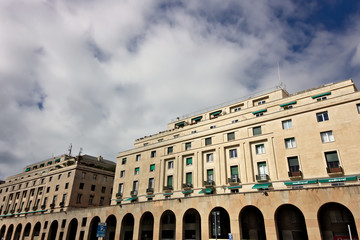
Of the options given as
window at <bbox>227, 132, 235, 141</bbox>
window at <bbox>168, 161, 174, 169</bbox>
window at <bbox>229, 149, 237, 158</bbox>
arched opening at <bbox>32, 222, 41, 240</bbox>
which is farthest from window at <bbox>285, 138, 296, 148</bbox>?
arched opening at <bbox>32, 222, 41, 240</bbox>

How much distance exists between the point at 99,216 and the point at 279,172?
97.5 ft

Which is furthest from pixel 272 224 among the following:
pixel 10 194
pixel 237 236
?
pixel 10 194

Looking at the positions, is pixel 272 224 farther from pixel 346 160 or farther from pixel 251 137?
pixel 251 137

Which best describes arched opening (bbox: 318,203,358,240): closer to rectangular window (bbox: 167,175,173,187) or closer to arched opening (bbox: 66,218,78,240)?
rectangular window (bbox: 167,175,173,187)

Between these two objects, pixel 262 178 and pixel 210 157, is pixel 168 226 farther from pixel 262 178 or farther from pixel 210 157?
pixel 262 178

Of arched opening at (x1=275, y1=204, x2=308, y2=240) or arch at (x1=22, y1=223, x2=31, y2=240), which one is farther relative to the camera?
arch at (x1=22, y1=223, x2=31, y2=240)

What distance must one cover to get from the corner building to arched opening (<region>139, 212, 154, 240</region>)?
147mm

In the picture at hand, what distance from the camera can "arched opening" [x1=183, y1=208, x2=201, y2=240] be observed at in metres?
34.2

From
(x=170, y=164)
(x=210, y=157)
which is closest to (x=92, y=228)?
(x=170, y=164)

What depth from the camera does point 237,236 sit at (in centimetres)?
2756

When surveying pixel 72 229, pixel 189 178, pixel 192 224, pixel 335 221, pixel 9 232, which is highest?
pixel 189 178

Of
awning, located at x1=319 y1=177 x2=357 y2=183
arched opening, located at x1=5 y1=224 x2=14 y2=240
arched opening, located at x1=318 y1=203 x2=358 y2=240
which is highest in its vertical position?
awning, located at x1=319 y1=177 x2=357 y2=183

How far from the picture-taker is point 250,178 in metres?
34.7

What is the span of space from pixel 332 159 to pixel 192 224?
19.4 m
